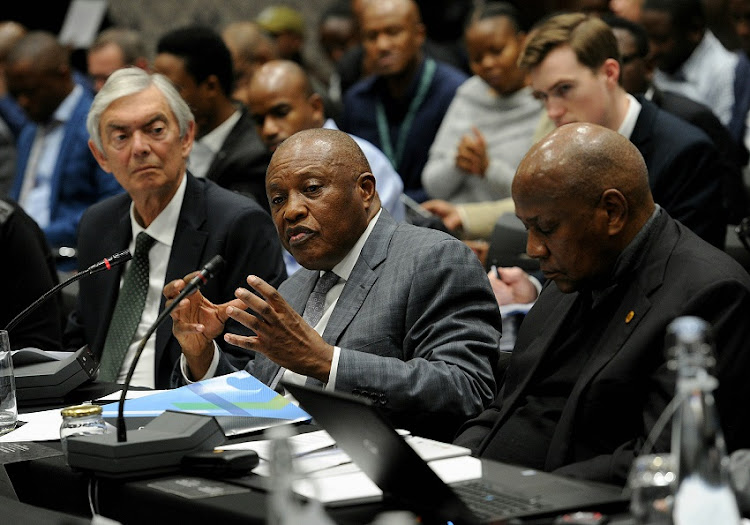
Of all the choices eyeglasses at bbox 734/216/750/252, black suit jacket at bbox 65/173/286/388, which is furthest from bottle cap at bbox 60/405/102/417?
eyeglasses at bbox 734/216/750/252

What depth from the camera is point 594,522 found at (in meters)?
1.69

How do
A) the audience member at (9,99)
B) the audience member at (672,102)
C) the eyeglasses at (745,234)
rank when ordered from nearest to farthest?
the eyeglasses at (745,234)
the audience member at (672,102)
the audience member at (9,99)

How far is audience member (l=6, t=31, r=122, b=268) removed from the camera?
606cm

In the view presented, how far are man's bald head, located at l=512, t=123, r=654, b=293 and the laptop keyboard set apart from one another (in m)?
0.72

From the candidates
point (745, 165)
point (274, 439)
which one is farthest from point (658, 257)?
point (745, 165)

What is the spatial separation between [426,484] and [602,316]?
0.85 m

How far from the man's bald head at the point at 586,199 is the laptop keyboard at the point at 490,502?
715 millimetres

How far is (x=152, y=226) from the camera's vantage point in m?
3.76

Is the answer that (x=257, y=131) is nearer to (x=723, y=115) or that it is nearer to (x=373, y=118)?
(x=373, y=118)

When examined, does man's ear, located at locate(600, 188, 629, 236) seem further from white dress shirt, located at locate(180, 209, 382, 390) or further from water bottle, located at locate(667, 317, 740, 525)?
water bottle, located at locate(667, 317, 740, 525)

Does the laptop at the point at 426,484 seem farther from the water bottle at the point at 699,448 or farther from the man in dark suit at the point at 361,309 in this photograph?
the man in dark suit at the point at 361,309

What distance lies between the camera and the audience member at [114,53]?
690 cm

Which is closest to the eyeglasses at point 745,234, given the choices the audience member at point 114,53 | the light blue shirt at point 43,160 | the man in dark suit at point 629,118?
the man in dark suit at point 629,118

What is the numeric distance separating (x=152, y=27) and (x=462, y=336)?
7.25 m
